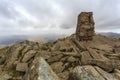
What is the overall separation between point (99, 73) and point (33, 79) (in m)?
10.3

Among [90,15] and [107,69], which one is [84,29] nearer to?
[90,15]

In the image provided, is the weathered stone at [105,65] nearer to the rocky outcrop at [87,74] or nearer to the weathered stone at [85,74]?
the rocky outcrop at [87,74]

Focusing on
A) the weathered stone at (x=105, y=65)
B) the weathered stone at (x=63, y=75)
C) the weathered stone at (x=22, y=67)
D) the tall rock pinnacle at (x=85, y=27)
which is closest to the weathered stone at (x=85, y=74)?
the weathered stone at (x=63, y=75)

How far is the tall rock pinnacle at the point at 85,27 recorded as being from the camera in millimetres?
98125

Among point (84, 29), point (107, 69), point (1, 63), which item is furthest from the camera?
point (84, 29)

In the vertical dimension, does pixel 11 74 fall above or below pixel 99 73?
below

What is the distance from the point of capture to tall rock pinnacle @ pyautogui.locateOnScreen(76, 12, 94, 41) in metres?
98.1

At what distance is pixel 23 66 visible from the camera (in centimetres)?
5300

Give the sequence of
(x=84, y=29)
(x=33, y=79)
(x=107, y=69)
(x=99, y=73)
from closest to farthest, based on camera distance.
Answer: (x=33, y=79) → (x=99, y=73) → (x=107, y=69) → (x=84, y=29)

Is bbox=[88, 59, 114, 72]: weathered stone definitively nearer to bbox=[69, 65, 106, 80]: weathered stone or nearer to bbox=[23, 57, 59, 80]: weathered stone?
bbox=[69, 65, 106, 80]: weathered stone

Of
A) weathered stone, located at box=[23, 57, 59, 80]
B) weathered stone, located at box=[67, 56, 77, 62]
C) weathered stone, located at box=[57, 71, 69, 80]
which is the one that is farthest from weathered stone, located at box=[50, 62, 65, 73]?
weathered stone, located at box=[23, 57, 59, 80]

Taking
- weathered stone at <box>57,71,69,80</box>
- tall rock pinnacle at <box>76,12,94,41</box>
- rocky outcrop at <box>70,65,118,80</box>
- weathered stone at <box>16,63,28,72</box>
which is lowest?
weathered stone at <box>57,71,69,80</box>

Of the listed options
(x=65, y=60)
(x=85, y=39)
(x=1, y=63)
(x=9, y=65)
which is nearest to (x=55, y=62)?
(x=65, y=60)

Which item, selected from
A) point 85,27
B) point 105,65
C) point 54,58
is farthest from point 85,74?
point 85,27
